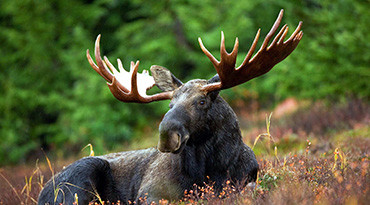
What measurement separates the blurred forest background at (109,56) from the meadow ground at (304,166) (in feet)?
5.43

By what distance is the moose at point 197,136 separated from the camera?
404 cm

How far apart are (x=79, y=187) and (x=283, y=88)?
8.42m

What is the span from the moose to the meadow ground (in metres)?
0.21

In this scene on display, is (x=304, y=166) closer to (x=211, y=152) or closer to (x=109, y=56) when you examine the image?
(x=211, y=152)

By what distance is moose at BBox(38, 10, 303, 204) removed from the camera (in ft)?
13.3

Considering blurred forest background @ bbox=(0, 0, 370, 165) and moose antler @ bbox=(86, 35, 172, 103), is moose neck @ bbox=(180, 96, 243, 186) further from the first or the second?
blurred forest background @ bbox=(0, 0, 370, 165)

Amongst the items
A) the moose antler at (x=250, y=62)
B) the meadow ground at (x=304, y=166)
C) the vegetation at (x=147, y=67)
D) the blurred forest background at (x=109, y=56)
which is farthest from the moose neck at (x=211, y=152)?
the blurred forest background at (x=109, y=56)

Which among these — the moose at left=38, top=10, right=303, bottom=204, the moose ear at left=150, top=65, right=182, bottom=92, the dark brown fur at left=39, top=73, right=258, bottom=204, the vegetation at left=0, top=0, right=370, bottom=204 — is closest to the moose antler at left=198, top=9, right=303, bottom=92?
the moose at left=38, top=10, right=303, bottom=204

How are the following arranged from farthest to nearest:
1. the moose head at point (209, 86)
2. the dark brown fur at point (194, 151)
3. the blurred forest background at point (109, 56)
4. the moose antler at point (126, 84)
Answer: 1. the blurred forest background at point (109, 56)
2. the moose antler at point (126, 84)
3. the dark brown fur at point (194, 151)
4. the moose head at point (209, 86)

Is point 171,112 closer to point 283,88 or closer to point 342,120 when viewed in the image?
point 342,120

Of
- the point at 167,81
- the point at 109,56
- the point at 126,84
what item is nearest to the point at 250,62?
the point at 167,81

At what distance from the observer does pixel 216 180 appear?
14.0 feet

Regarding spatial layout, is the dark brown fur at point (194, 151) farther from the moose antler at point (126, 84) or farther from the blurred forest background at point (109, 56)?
the blurred forest background at point (109, 56)

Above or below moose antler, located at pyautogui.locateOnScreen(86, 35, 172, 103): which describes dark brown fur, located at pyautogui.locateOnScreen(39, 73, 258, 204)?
below
